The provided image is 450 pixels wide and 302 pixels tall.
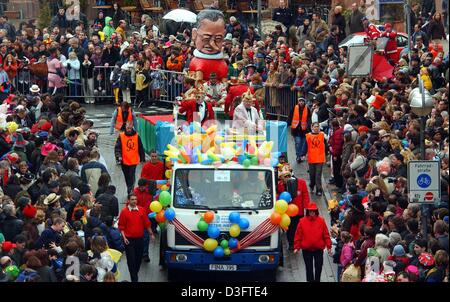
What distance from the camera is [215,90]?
106ft

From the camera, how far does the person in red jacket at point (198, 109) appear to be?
30141mm

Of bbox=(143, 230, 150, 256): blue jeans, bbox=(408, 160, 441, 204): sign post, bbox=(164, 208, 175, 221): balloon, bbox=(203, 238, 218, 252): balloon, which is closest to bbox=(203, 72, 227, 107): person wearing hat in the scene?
bbox=(143, 230, 150, 256): blue jeans

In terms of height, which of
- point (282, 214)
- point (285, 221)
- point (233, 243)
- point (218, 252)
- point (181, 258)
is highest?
point (282, 214)

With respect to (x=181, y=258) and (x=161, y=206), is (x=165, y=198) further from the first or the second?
(x=181, y=258)

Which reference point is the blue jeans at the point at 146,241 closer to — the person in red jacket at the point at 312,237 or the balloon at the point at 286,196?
the balloon at the point at 286,196

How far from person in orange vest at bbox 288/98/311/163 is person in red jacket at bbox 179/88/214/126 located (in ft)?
11.1

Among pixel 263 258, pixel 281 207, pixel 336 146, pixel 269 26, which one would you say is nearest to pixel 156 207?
pixel 263 258

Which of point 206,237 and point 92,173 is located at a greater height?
point 92,173

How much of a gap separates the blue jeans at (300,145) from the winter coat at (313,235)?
9193mm

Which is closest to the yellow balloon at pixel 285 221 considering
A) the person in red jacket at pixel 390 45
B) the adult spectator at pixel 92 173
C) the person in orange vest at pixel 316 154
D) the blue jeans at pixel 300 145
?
the adult spectator at pixel 92 173

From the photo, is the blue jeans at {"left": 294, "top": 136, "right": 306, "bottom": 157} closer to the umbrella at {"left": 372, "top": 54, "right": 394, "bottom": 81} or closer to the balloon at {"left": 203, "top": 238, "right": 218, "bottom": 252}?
the umbrella at {"left": 372, "top": 54, "right": 394, "bottom": 81}

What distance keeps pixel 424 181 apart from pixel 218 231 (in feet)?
11.2
